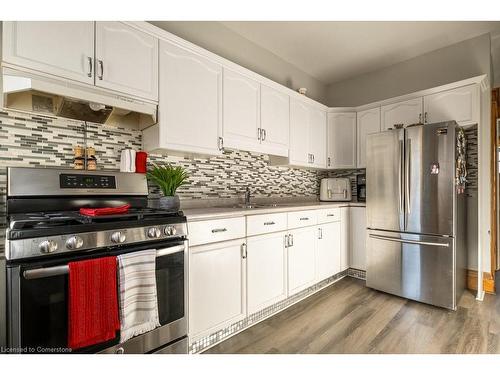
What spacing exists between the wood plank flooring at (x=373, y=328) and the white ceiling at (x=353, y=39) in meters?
2.72

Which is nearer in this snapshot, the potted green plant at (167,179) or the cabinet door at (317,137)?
the potted green plant at (167,179)

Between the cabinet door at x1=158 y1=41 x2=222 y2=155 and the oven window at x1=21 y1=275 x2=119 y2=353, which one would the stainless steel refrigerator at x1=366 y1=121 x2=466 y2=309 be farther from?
the oven window at x1=21 y1=275 x2=119 y2=353

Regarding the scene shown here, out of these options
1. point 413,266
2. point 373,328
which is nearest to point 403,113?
point 413,266

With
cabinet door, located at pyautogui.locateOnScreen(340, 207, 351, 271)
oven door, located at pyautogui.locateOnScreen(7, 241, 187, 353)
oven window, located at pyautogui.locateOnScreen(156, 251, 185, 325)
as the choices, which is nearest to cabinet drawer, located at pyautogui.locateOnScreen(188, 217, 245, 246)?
oven window, located at pyautogui.locateOnScreen(156, 251, 185, 325)

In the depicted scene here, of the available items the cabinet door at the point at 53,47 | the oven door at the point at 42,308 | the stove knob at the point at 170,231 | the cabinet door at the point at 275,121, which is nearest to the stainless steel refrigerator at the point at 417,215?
the cabinet door at the point at 275,121

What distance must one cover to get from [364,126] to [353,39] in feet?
3.39

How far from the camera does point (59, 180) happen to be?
62.7 inches

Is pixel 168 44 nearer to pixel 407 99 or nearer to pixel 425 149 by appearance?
pixel 425 149

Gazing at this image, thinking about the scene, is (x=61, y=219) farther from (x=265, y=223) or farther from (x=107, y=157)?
(x=265, y=223)

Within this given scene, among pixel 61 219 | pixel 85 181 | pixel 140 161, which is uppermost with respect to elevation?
pixel 140 161

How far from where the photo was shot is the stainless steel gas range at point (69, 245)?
1097mm

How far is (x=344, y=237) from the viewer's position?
123 inches

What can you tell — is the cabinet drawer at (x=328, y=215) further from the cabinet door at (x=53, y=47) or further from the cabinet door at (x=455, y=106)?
the cabinet door at (x=53, y=47)
